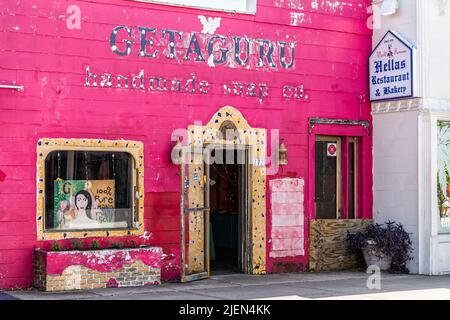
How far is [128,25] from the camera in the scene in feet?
41.0

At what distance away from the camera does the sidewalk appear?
1102 centimetres

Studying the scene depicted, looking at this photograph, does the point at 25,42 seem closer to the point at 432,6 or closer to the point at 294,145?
the point at 294,145

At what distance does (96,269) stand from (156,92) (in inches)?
121

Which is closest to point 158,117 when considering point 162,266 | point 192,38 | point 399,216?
point 192,38

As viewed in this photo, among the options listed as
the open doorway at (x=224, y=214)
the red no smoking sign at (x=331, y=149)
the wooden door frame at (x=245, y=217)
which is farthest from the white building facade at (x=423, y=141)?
the open doorway at (x=224, y=214)

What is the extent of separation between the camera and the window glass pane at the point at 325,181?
14.7m

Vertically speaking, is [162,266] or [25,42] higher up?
[25,42]

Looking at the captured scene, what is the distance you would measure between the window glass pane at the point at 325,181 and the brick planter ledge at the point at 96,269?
3830 mm

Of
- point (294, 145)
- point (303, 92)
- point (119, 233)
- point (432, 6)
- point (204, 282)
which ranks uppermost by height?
point (432, 6)

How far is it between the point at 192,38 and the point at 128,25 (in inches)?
47.0

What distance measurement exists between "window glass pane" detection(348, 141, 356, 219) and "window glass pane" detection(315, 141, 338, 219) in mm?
305

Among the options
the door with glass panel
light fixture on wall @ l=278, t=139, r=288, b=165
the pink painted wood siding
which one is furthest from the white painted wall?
light fixture on wall @ l=278, t=139, r=288, b=165

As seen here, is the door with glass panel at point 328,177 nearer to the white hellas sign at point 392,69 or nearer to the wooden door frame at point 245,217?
the white hellas sign at point 392,69

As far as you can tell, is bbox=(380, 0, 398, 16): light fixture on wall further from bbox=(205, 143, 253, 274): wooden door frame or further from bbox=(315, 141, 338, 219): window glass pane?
bbox=(205, 143, 253, 274): wooden door frame
